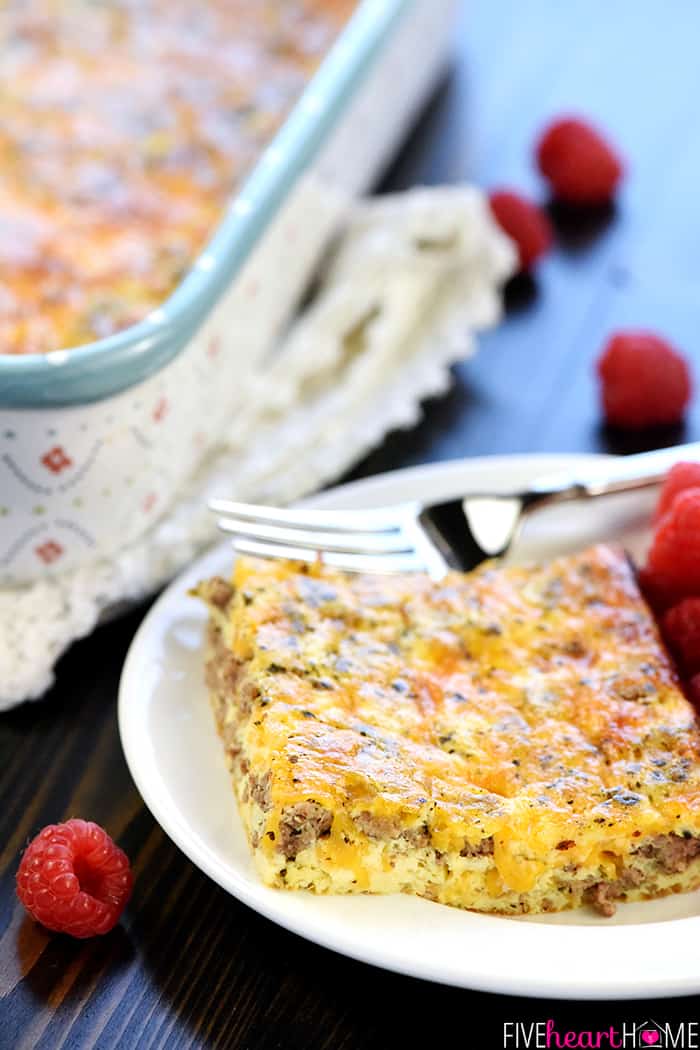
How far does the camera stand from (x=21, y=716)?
2090 millimetres

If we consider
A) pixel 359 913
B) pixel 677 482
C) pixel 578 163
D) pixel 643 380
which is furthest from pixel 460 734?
pixel 578 163

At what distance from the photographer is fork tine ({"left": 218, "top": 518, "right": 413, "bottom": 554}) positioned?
2.04m

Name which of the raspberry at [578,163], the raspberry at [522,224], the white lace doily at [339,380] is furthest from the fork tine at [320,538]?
the raspberry at [578,163]

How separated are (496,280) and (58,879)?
1.51 m

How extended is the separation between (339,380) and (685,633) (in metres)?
0.90

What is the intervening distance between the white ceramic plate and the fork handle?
55 cm

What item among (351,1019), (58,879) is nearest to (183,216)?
(58,879)

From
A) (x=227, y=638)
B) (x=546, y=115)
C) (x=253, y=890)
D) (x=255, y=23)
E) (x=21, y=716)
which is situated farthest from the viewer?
(x=546, y=115)

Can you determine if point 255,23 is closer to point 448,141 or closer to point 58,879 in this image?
point 448,141

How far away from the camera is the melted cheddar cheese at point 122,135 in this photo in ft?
7.85

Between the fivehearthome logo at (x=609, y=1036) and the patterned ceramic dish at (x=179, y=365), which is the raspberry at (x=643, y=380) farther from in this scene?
the fivehearthome logo at (x=609, y=1036)

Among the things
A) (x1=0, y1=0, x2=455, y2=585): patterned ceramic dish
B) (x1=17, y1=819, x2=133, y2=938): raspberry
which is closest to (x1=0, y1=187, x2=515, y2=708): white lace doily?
(x1=0, y1=0, x2=455, y2=585): patterned ceramic dish

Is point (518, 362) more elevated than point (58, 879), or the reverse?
point (58, 879)

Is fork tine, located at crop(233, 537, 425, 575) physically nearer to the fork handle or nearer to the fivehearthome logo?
the fork handle
